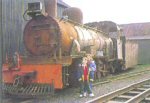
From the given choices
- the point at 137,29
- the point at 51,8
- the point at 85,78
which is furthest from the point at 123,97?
the point at 137,29

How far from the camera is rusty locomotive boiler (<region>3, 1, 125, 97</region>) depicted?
884 cm

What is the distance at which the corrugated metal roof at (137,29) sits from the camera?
1476 inches

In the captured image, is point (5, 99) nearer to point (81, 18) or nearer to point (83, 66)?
point (83, 66)

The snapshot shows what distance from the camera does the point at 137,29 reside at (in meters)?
38.7

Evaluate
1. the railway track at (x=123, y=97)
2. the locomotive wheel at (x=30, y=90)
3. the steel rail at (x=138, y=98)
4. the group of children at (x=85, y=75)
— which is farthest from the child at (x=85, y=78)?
the steel rail at (x=138, y=98)

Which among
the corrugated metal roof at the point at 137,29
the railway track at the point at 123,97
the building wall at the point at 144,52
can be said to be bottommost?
the railway track at the point at 123,97

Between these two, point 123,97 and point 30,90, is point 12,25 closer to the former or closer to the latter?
point 30,90

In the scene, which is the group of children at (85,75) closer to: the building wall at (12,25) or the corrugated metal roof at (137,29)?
the building wall at (12,25)

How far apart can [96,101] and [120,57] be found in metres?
10.8

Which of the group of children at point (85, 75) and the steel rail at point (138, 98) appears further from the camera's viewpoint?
the group of children at point (85, 75)

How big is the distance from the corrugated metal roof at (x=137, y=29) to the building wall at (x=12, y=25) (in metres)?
26.2

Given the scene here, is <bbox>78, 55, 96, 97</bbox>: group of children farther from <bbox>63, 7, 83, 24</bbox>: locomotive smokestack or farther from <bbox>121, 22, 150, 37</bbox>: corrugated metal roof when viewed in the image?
<bbox>121, 22, 150, 37</bbox>: corrugated metal roof

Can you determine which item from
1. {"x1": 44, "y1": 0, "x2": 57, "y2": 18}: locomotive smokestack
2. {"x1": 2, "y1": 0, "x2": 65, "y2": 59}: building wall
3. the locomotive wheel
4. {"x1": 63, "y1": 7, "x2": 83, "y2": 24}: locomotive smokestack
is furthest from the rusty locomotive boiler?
{"x1": 2, "y1": 0, "x2": 65, "y2": 59}: building wall

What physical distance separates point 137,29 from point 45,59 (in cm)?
3120
